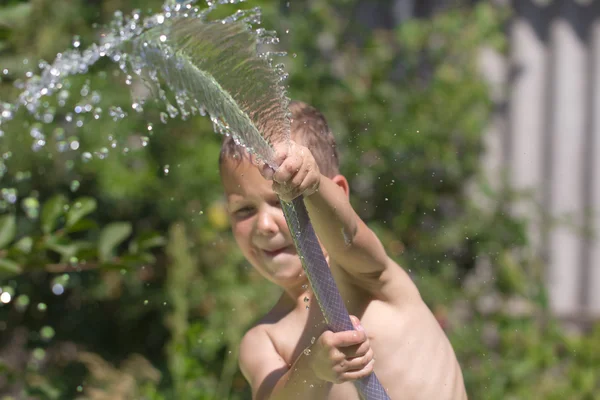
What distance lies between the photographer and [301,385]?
3.70ft

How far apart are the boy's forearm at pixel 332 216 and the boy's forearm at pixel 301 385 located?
0.54 ft

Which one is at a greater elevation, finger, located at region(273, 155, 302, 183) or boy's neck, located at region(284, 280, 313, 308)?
finger, located at region(273, 155, 302, 183)

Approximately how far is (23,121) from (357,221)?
1.80 meters

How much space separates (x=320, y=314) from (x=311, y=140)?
27 cm

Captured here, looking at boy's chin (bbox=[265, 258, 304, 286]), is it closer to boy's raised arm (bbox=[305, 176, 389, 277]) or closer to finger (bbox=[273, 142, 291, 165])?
boy's raised arm (bbox=[305, 176, 389, 277])

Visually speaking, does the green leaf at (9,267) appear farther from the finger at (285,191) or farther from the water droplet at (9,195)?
the finger at (285,191)

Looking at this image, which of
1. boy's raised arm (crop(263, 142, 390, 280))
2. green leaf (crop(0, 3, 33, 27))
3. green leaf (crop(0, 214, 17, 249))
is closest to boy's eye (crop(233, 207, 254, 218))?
boy's raised arm (crop(263, 142, 390, 280))

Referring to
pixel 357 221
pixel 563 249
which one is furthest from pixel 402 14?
pixel 357 221

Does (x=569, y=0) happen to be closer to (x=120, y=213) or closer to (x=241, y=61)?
(x=120, y=213)

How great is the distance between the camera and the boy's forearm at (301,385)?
1.11 meters

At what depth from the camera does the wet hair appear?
46.6 inches

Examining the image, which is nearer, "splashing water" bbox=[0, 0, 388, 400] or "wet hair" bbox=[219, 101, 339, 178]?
"splashing water" bbox=[0, 0, 388, 400]

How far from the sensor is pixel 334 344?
1.03 m

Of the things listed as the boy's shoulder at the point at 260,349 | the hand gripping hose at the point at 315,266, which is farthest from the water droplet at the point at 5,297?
the hand gripping hose at the point at 315,266
